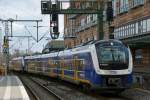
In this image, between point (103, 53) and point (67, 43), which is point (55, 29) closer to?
point (103, 53)

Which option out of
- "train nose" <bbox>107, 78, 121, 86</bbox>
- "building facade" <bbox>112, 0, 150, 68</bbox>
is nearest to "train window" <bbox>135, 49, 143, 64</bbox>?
"building facade" <bbox>112, 0, 150, 68</bbox>

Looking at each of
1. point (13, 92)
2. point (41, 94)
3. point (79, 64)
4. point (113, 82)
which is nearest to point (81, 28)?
point (41, 94)

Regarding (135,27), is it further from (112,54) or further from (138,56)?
(112,54)

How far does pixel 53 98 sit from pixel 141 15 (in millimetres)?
22754

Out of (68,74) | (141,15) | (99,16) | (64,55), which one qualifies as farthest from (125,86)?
(141,15)

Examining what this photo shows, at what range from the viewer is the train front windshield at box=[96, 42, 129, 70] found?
74.9 feet

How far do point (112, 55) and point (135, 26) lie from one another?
22878mm

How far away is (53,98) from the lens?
23.8 m

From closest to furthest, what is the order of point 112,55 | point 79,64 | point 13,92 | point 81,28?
point 112,55
point 13,92
point 79,64
point 81,28

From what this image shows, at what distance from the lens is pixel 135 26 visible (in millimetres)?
45594

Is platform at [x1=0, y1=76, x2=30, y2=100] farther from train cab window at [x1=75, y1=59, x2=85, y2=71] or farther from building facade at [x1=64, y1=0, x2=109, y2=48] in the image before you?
building facade at [x1=64, y1=0, x2=109, y2=48]

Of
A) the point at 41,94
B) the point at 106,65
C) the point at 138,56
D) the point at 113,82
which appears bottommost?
the point at 41,94

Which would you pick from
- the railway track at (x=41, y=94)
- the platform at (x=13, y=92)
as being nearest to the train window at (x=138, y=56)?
the railway track at (x=41, y=94)

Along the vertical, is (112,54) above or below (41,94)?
above
